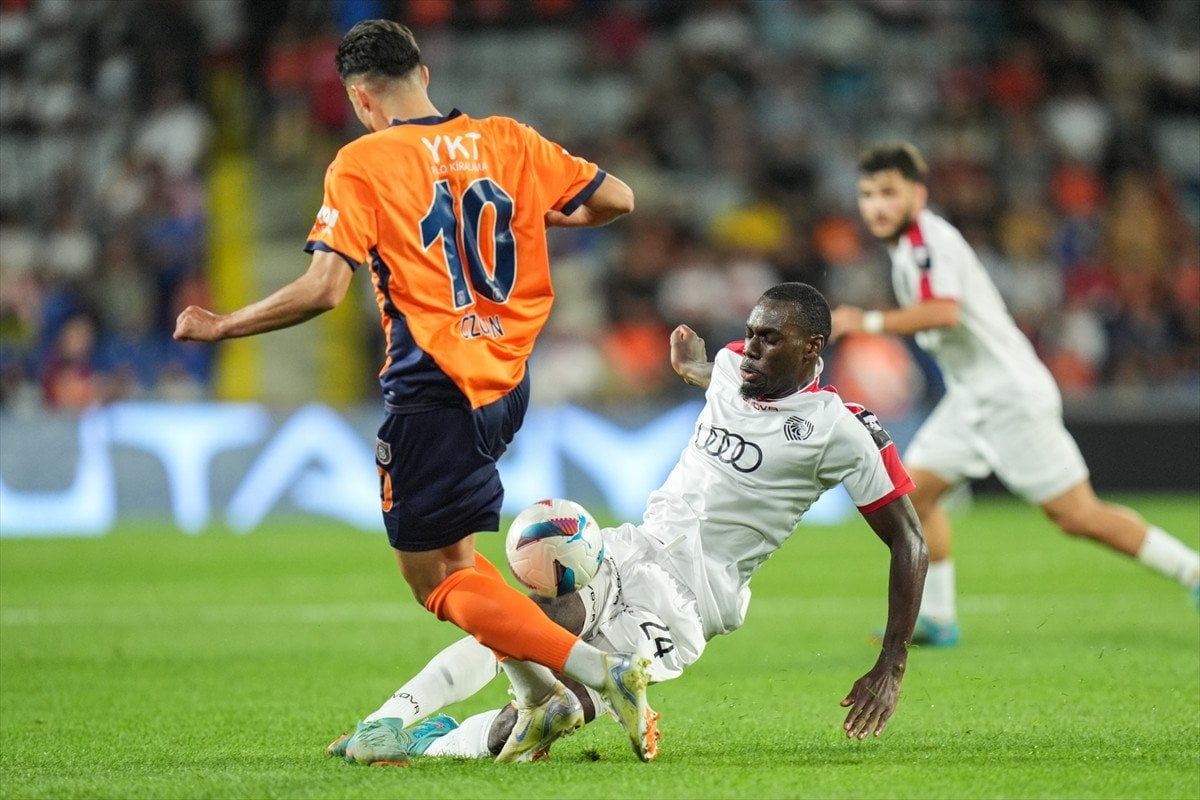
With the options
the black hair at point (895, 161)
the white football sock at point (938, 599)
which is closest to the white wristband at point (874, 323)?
the black hair at point (895, 161)

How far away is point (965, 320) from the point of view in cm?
845

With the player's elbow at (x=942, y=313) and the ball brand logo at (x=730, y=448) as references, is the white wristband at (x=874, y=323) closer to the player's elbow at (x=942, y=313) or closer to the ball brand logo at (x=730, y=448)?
the player's elbow at (x=942, y=313)

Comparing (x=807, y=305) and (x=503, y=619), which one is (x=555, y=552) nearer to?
(x=503, y=619)

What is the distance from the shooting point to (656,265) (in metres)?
17.0

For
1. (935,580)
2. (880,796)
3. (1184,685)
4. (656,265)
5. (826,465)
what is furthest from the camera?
(656,265)

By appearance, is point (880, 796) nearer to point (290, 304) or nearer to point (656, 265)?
point (290, 304)

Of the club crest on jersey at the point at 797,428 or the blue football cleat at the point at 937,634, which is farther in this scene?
the blue football cleat at the point at 937,634

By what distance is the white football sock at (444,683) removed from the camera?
17.0ft

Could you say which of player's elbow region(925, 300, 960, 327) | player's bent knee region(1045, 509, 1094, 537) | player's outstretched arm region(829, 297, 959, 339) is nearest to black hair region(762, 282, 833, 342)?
player's outstretched arm region(829, 297, 959, 339)

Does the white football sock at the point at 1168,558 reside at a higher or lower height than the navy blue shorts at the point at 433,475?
lower

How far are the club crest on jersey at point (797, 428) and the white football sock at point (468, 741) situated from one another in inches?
49.1

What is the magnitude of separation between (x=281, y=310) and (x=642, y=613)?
147cm

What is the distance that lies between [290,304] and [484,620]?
3.48ft

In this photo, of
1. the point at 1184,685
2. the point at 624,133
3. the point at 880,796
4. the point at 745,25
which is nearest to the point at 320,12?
the point at 624,133
